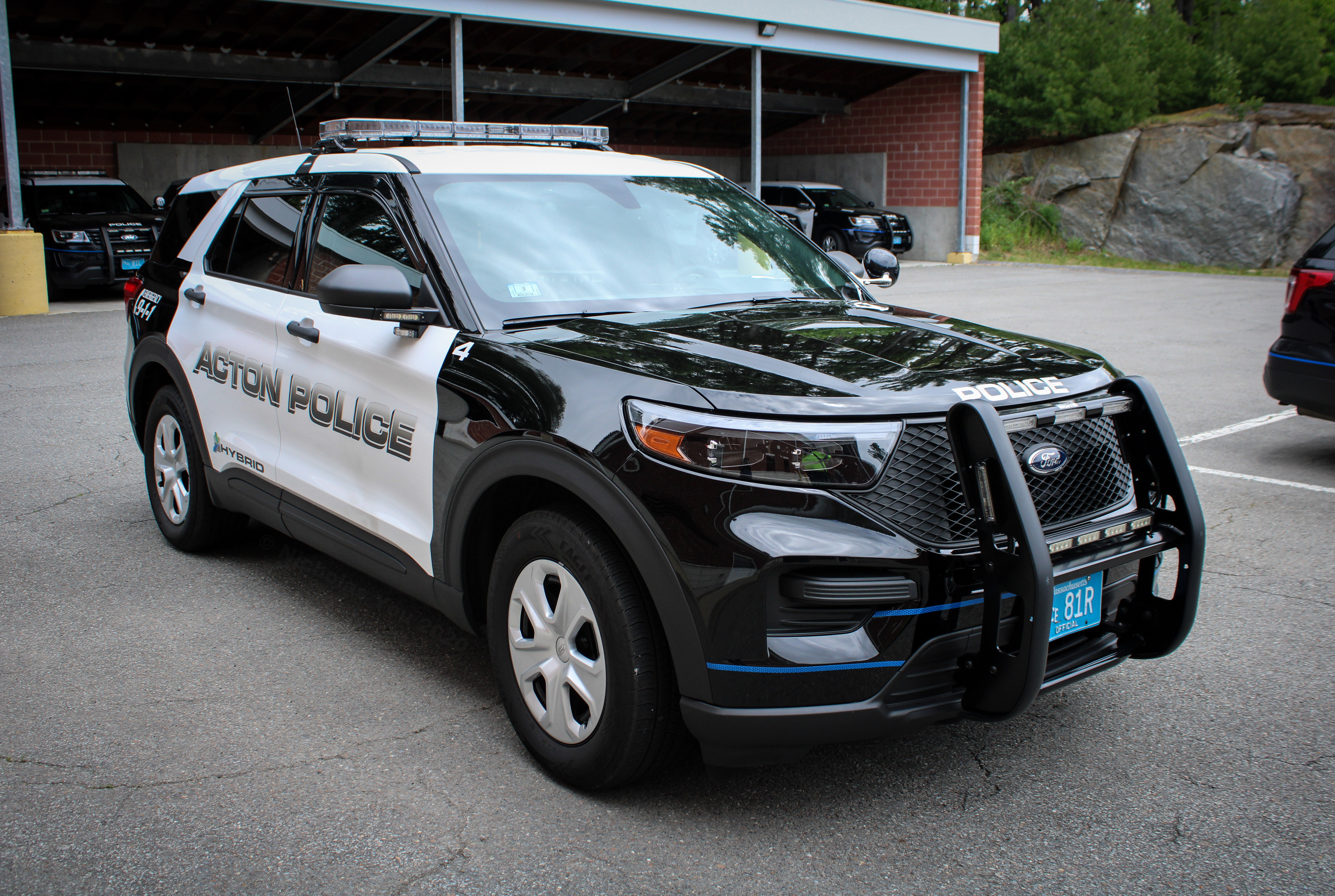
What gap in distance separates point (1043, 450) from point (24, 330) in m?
13.2

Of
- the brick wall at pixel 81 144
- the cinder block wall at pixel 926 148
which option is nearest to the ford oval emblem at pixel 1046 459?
the cinder block wall at pixel 926 148

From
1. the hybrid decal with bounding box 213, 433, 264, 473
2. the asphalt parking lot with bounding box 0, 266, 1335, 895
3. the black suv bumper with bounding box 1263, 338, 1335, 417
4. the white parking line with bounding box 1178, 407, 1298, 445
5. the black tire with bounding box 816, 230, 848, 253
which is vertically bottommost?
the asphalt parking lot with bounding box 0, 266, 1335, 895

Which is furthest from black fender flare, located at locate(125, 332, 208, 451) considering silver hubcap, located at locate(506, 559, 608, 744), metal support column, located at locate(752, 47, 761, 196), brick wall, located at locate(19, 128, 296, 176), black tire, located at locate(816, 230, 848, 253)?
brick wall, located at locate(19, 128, 296, 176)

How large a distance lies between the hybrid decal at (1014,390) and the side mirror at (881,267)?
76.0 inches

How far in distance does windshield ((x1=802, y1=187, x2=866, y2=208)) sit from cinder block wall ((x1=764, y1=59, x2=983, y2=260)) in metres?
3.12

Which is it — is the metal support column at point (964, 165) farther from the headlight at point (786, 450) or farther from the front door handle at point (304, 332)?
the headlight at point (786, 450)

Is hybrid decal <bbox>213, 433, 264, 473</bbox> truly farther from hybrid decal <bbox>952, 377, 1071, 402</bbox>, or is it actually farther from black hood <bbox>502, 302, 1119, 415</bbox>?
hybrid decal <bbox>952, 377, 1071, 402</bbox>

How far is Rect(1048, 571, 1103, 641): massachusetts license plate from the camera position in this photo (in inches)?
114

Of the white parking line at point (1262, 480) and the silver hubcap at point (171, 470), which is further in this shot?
the white parking line at point (1262, 480)

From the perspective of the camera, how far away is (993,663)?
2.71 m

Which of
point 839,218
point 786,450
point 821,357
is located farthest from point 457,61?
point 786,450

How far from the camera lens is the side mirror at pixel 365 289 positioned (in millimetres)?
3398

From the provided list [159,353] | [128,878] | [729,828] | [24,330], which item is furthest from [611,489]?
[24,330]

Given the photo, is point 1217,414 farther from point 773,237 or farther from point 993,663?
point 993,663
